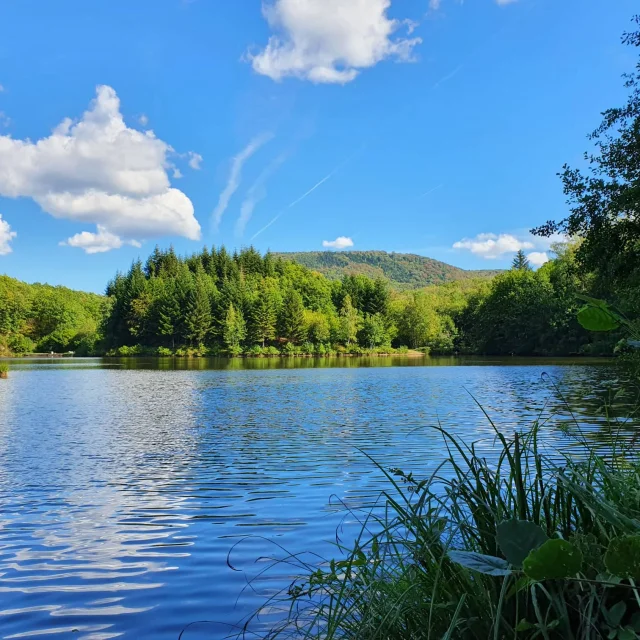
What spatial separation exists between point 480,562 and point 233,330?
92607mm

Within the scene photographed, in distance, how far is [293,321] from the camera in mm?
98188

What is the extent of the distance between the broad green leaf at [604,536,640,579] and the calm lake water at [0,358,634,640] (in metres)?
1.26

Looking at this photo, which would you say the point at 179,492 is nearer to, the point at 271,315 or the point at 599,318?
the point at 599,318

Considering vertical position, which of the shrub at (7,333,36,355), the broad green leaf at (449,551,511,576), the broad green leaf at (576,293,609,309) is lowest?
the broad green leaf at (449,551,511,576)

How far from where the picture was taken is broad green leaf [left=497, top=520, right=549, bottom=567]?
1.77 metres

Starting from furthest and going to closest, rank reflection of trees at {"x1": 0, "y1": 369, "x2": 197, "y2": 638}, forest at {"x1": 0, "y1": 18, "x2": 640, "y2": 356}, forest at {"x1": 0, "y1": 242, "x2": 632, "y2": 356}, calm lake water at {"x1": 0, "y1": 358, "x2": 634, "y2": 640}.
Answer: forest at {"x1": 0, "y1": 242, "x2": 632, "y2": 356}
forest at {"x1": 0, "y1": 18, "x2": 640, "y2": 356}
reflection of trees at {"x1": 0, "y1": 369, "x2": 197, "y2": 638}
calm lake water at {"x1": 0, "y1": 358, "x2": 634, "y2": 640}

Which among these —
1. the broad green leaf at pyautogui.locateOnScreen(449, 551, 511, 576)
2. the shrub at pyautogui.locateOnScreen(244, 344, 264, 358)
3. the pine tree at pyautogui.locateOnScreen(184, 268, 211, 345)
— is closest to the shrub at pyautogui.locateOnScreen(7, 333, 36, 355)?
the pine tree at pyautogui.locateOnScreen(184, 268, 211, 345)

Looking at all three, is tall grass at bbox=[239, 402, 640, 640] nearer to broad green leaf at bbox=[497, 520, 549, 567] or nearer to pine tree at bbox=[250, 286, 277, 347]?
broad green leaf at bbox=[497, 520, 549, 567]

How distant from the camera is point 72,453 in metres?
12.5

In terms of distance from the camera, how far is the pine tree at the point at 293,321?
322 feet

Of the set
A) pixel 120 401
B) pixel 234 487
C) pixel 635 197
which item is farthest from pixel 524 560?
pixel 120 401

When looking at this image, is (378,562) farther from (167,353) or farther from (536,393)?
(167,353)

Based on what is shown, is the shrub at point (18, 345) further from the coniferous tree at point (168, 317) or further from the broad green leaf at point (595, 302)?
the broad green leaf at point (595, 302)

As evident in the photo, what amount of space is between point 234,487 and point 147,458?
348 centimetres
